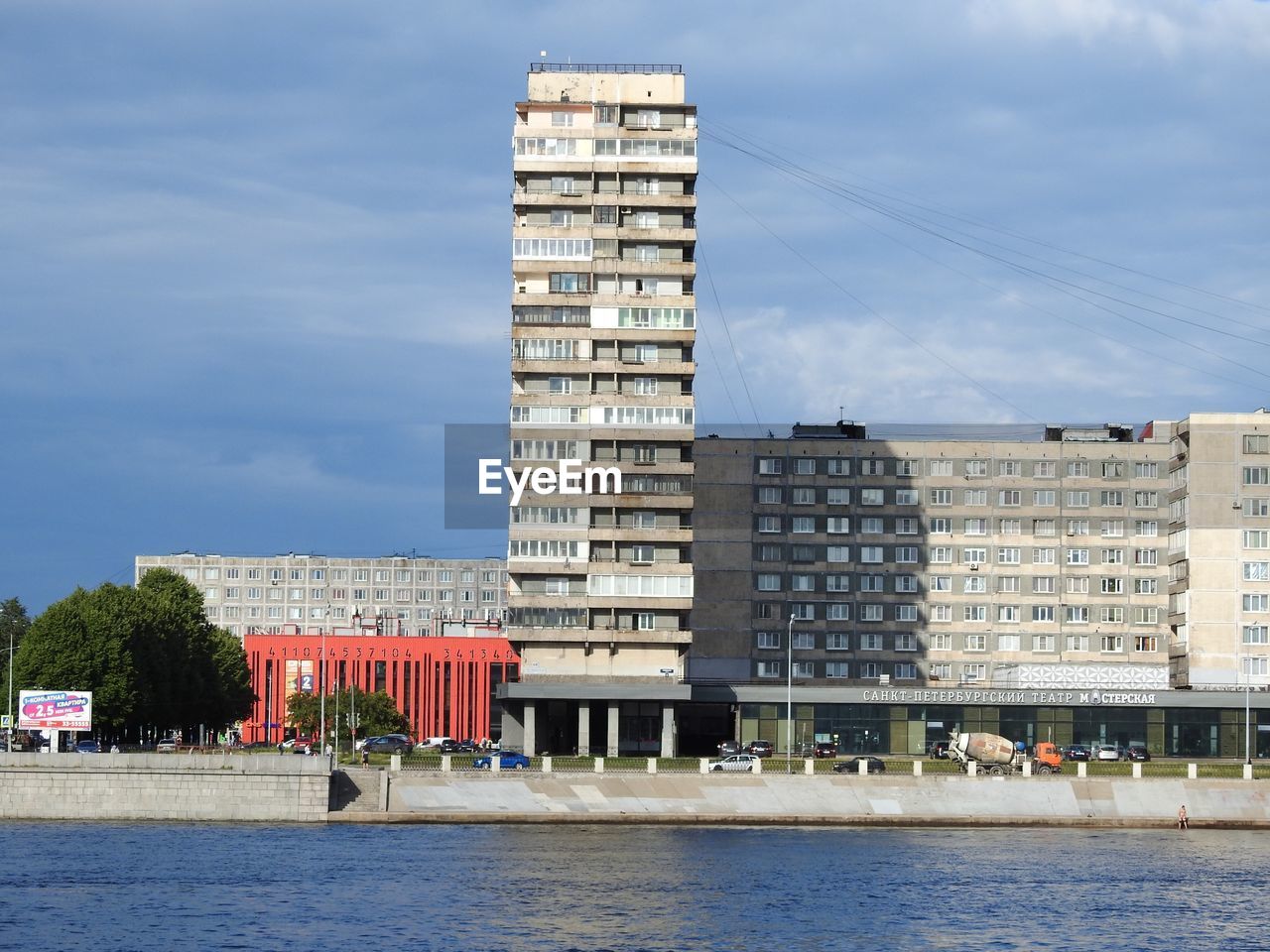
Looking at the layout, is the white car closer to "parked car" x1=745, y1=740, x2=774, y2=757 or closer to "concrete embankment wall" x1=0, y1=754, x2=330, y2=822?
"parked car" x1=745, y1=740, x2=774, y2=757

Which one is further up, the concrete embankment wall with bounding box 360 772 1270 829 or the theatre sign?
the theatre sign

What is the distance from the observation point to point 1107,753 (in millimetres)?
176125

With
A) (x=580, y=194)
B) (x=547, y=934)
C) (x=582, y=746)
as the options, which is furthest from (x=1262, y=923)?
(x=580, y=194)

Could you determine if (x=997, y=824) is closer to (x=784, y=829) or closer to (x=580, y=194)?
(x=784, y=829)

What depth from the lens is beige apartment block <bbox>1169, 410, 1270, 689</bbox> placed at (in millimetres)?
194125

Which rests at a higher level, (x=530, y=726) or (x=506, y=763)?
(x=530, y=726)

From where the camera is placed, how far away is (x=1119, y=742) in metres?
186

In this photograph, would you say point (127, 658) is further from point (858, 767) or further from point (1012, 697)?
point (1012, 697)

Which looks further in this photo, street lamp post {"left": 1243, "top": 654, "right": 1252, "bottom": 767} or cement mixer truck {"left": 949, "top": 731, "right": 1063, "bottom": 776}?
street lamp post {"left": 1243, "top": 654, "right": 1252, "bottom": 767}

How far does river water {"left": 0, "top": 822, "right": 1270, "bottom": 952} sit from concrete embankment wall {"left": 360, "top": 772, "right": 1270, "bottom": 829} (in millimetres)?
4536

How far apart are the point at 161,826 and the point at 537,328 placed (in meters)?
62.9

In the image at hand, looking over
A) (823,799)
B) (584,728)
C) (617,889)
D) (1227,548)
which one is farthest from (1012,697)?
(617,889)

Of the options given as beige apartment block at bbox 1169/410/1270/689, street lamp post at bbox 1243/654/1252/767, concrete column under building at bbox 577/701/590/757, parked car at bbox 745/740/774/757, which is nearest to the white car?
street lamp post at bbox 1243/654/1252/767

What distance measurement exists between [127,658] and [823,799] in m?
64.0
